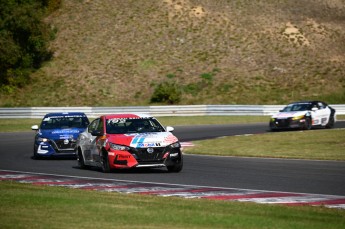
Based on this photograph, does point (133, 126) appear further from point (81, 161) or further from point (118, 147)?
point (81, 161)

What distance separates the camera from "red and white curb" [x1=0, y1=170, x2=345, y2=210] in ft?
44.5

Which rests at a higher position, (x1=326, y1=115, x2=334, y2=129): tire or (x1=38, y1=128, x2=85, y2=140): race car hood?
(x1=38, y1=128, x2=85, y2=140): race car hood

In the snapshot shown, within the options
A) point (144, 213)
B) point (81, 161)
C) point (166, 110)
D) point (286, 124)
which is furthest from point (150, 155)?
point (166, 110)

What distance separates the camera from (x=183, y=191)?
1518 centimetres

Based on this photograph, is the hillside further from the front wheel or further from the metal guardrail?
Result: the front wheel

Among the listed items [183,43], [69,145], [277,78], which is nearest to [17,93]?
[183,43]

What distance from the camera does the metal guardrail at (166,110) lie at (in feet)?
162

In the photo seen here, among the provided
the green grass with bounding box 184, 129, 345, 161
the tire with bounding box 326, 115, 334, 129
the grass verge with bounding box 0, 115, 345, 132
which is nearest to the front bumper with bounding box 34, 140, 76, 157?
the green grass with bounding box 184, 129, 345, 161

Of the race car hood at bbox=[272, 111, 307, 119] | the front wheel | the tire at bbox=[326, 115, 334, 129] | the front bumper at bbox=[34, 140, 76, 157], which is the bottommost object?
the tire at bbox=[326, 115, 334, 129]

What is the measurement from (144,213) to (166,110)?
127 ft

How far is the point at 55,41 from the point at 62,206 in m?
58.1

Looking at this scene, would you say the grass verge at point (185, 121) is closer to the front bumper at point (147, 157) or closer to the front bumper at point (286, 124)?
the front bumper at point (286, 124)

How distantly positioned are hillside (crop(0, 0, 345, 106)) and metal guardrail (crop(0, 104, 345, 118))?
343 inches

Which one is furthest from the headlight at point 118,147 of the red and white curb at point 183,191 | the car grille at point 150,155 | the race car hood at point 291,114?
the race car hood at point 291,114
